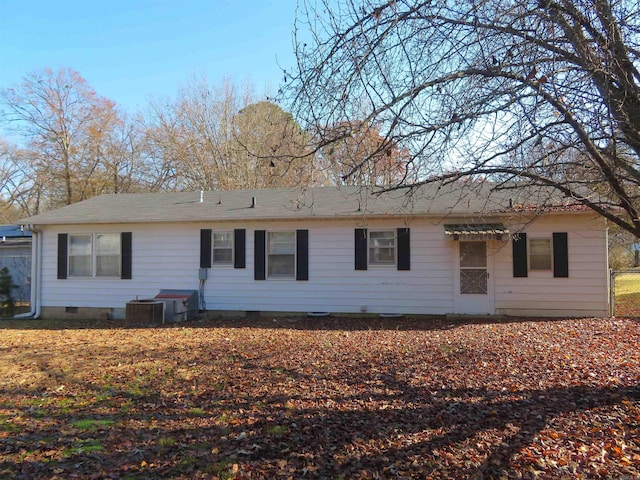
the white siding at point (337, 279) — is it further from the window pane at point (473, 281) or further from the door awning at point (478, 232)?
the door awning at point (478, 232)

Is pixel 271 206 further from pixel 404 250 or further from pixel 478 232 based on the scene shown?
pixel 478 232

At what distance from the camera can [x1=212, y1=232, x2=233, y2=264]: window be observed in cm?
1225

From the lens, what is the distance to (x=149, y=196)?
1539 cm

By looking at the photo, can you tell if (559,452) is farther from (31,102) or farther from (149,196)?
(31,102)

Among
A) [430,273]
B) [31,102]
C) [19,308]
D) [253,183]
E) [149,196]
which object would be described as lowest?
[19,308]

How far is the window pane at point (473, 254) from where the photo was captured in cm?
1106

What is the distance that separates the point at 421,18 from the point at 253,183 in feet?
68.0

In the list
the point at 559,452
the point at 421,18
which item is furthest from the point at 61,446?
the point at 421,18

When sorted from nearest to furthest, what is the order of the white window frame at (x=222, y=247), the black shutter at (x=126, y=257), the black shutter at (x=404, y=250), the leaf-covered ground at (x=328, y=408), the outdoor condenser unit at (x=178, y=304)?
the leaf-covered ground at (x=328, y=408)
the black shutter at (x=404, y=250)
the outdoor condenser unit at (x=178, y=304)
the white window frame at (x=222, y=247)
the black shutter at (x=126, y=257)

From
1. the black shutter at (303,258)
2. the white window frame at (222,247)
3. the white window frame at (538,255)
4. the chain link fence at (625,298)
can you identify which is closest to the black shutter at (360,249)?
the black shutter at (303,258)

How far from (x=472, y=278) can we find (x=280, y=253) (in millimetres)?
5035

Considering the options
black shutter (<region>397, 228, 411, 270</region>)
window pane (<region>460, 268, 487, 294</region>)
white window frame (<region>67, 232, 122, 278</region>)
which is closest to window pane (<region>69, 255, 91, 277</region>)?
white window frame (<region>67, 232, 122, 278</region>)

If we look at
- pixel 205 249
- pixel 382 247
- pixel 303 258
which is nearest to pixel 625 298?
pixel 382 247

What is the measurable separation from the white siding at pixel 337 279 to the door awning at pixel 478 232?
0.60m
